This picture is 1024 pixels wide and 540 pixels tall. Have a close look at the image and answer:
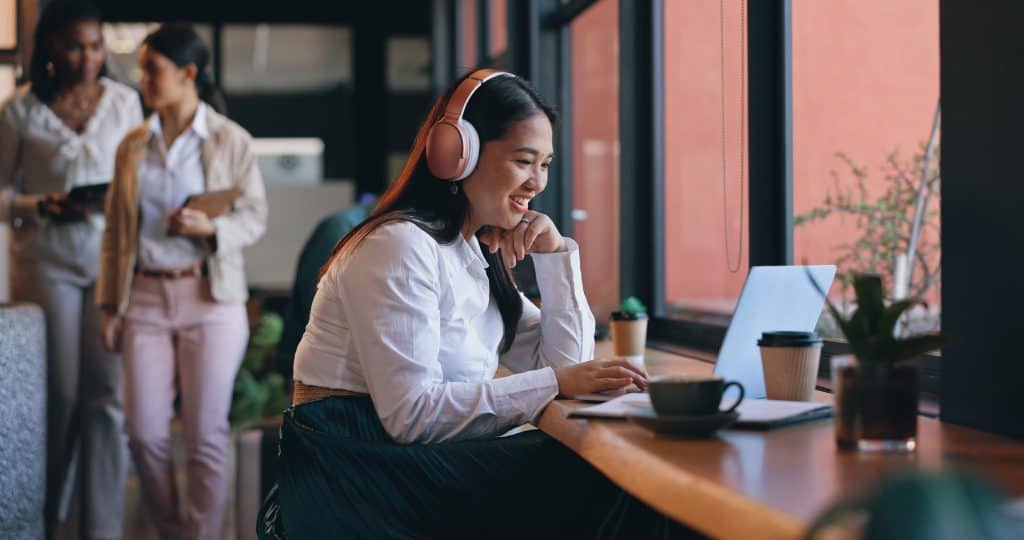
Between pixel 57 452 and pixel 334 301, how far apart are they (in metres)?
2.43

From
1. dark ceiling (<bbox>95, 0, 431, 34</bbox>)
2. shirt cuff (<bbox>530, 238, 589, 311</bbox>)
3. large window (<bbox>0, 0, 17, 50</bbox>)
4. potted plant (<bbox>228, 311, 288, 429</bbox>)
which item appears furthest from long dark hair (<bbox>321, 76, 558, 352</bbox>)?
dark ceiling (<bbox>95, 0, 431, 34</bbox>)

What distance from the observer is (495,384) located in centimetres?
178

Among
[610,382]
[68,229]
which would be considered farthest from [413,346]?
[68,229]

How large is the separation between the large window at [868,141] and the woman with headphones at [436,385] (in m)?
0.54

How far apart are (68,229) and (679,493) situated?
3.26m

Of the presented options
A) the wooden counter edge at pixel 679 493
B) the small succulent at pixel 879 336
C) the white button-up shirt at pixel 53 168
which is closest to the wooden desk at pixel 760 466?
the wooden counter edge at pixel 679 493

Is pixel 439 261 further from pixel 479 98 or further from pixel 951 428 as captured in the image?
pixel 951 428

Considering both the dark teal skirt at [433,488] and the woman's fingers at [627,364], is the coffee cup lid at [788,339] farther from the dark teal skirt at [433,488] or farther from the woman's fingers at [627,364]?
the dark teal skirt at [433,488]

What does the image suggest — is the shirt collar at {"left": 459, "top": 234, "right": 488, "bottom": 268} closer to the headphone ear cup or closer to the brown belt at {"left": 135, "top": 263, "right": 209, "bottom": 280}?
the headphone ear cup

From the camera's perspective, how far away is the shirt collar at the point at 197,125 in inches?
146

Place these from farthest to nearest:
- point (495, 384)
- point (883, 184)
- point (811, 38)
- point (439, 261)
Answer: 1. point (811, 38)
2. point (883, 184)
3. point (439, 261)
4. point (495, 384)

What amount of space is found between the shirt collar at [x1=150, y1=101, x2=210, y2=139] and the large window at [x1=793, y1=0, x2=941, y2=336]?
201 cm

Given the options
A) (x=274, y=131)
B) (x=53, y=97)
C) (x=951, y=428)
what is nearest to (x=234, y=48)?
(x=274, y=131)

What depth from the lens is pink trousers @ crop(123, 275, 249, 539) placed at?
3588 millimetres
